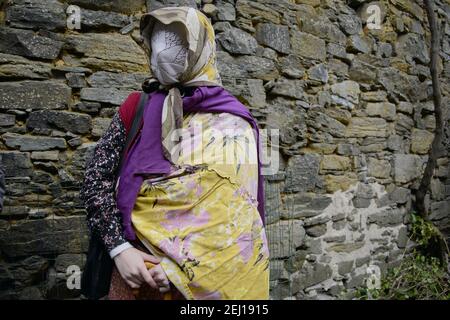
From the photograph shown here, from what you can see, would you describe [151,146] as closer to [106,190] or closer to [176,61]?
[106,190]

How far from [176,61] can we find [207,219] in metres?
0.59

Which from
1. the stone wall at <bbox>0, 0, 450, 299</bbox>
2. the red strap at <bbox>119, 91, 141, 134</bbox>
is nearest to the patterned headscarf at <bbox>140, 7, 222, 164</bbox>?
the red strap at <bbox>119, 91, 141, 134</bbox>

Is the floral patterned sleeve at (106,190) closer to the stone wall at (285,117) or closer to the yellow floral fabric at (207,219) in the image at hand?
the yellow floral fabric at (207,219)

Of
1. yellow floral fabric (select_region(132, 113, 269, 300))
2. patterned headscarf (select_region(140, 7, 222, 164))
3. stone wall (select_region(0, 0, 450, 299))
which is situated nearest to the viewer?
yellow floral fabric (select_region(132, 113, 269, 300))

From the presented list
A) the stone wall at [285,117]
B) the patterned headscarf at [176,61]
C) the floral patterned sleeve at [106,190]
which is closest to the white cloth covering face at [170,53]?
the patterned headscarf at [176,61]

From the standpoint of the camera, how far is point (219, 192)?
1329 mm

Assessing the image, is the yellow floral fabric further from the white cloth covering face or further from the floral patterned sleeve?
the white cloth covering face

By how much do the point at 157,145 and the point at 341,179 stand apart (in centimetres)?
234

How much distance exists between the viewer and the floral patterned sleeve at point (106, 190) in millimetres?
1293

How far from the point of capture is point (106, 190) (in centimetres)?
135

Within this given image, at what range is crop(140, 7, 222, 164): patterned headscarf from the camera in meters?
1.39

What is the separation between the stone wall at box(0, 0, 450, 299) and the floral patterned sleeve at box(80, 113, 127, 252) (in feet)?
2.75

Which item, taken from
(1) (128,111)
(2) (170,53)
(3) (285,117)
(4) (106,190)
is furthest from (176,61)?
(3) (285,117)
